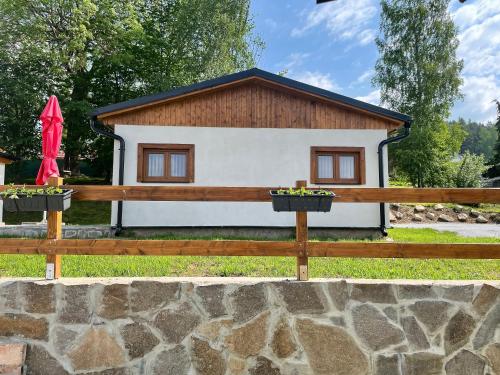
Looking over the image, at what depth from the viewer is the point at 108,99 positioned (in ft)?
68.1

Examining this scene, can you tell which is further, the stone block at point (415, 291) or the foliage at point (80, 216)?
the foliage at point (80, 216)

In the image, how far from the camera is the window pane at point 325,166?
9.59 meters

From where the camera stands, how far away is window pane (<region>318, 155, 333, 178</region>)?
959 centimetres

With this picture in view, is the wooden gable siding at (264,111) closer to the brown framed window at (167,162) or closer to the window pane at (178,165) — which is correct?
the brown framed window at (167,162)

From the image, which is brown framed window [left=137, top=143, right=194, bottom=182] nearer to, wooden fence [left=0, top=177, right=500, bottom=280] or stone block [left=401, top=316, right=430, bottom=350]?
wooden fence [left=0, top=177, right=500, bottom=280]

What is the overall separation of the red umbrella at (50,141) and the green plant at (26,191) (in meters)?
1.26

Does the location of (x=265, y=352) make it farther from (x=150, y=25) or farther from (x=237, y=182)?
(x=150, y=25)

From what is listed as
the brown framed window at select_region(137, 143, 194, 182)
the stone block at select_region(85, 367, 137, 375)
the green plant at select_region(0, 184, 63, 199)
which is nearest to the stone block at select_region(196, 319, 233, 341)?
the stone block at select_region(85, 367, 137, 375)

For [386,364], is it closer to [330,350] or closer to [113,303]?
[330,350]

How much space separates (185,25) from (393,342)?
21.2m

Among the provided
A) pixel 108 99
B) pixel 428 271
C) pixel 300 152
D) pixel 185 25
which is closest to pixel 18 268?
pixel 428 271

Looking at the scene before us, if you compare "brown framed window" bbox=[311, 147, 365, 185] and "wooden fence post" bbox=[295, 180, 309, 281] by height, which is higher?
"brown framed window" bbox=[311, 147, 365, 185]

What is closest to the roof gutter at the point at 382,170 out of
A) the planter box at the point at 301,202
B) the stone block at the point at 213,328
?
the planter box at the point at 301,202

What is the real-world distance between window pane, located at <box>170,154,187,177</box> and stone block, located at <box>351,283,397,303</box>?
6.85 m
